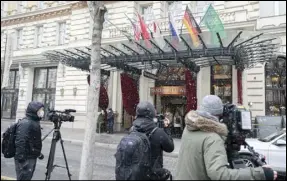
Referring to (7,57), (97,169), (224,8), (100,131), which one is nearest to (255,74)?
(224,8)

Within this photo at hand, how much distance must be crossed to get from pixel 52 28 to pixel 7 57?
935 inches

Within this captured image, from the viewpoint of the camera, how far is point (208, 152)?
8.70ft

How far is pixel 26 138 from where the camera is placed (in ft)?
17.9

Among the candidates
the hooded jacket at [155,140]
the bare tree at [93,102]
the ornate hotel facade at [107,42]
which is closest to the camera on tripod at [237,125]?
the hooded jacket at [155,140]

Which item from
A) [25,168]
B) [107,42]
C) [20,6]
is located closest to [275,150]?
[25,168]

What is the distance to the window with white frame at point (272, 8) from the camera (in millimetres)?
19625

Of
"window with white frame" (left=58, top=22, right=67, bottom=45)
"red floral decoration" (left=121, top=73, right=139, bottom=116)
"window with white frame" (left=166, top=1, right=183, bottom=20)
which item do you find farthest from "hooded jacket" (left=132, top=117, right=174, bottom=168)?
"window with white frame" (left=58, top=22, right=67, bottom=45)

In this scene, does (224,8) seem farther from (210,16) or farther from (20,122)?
(20,122)

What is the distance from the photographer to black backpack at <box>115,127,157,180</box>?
3602mm

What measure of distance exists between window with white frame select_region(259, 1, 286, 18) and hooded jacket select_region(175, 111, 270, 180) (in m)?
18.9

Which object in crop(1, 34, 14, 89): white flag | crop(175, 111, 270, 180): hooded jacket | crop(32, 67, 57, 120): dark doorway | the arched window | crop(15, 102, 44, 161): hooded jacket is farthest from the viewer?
crop(32, 67, 57, 120): dark doorway

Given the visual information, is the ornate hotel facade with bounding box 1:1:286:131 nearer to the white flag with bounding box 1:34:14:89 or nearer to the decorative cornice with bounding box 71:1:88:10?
the decorative cornice with bounding box 71:1:88:10

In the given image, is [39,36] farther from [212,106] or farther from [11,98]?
[212,106]

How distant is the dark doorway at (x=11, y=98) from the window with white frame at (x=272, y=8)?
24.2 meters
